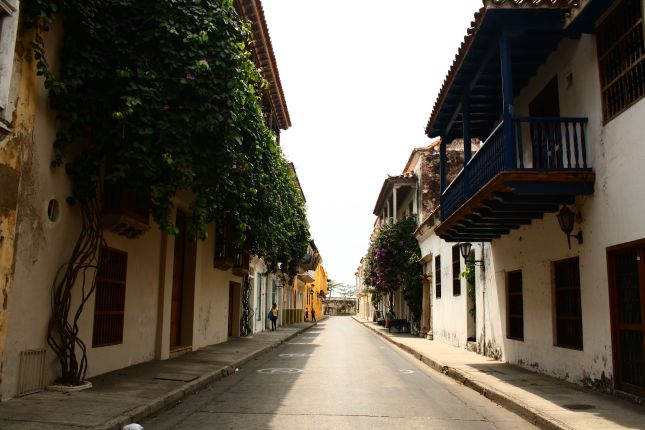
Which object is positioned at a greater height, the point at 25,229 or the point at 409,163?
the point at 409,163

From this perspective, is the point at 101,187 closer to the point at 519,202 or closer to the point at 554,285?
the point at 519,202

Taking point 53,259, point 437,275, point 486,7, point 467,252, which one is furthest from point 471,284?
point 53,259

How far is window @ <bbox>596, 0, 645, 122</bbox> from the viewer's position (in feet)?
24.9

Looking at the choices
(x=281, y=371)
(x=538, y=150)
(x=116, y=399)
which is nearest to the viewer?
(x=116, y=399)

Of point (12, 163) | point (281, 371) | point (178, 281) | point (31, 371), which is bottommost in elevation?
point (281, 371)

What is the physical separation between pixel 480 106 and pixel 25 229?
32.5ft

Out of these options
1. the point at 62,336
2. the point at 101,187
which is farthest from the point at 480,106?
the point at 62,336

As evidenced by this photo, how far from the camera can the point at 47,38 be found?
7668mm

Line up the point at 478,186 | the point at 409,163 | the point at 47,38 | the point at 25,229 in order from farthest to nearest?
1. the point at 409,163
2. the point at 478,186
3. the point at 47,38
4. the point at 25,229

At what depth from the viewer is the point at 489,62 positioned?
1065 cm

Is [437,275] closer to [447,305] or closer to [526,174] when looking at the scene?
[447,305]

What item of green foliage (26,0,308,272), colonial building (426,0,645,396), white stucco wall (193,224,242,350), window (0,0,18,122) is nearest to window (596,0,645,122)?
colonial building (426,0,645,396)

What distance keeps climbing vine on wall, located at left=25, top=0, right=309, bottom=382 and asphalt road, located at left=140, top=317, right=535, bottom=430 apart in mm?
2654

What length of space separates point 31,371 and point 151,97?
13.0 feet
